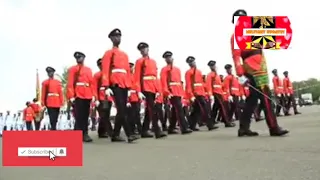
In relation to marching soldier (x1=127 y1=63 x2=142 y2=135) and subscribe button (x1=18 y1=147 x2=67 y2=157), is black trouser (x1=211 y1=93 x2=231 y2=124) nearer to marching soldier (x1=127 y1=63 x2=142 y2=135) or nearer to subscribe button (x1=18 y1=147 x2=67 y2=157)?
marching soldier (x1=127 y1=63 x2=142 y2=135)

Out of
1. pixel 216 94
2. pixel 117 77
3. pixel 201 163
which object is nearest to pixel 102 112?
pixel 117 77

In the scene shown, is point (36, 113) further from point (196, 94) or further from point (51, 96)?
point (196, 94)

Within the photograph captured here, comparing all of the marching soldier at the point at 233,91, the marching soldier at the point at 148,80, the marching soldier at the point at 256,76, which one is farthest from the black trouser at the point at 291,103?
the marching soldier at the point at 256,76

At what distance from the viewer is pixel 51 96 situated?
13672 mm

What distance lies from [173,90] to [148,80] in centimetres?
163

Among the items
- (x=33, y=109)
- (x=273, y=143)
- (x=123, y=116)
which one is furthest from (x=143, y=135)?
(x=33, y=109)

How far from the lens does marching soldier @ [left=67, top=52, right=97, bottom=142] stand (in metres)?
11.1

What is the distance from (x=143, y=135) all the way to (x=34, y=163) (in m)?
6.26

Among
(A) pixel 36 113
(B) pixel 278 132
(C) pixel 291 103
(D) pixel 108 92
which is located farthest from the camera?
(A) pixel 36 113

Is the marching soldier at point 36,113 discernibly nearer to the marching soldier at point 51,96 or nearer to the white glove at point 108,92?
the marching soldier at point 51,96

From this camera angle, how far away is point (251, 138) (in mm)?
9242

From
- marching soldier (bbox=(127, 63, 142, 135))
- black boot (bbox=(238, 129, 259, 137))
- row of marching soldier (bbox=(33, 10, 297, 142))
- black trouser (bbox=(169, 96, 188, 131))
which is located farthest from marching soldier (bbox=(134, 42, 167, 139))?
black boot (bbox=(238, 129, 259, 137))

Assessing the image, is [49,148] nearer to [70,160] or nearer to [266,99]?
[70,160]
